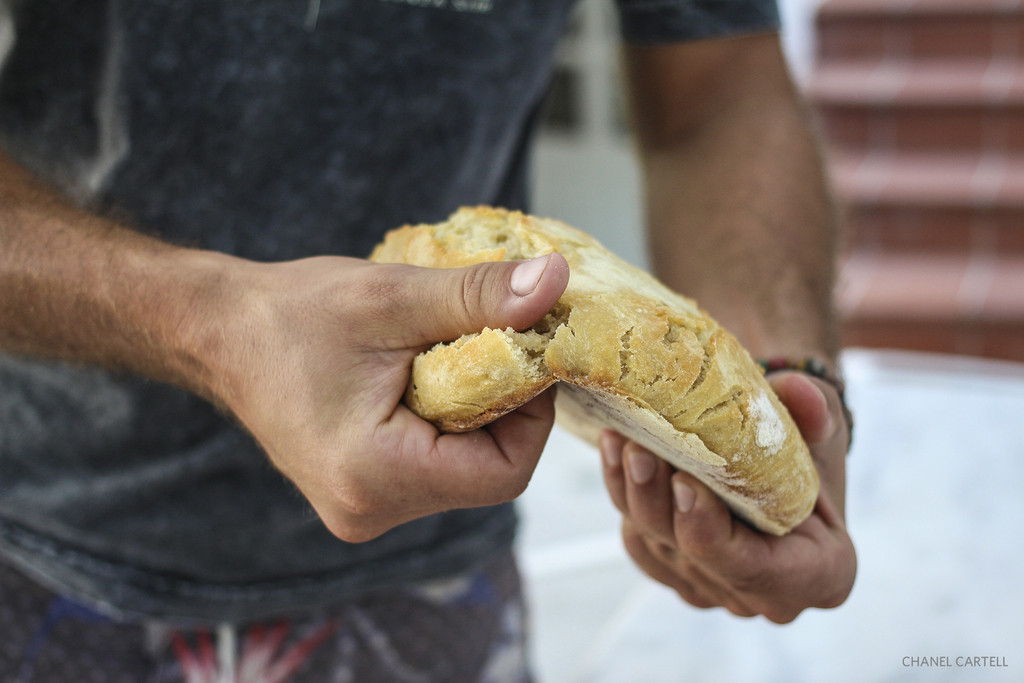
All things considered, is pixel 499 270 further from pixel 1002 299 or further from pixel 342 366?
pixel 1002 299

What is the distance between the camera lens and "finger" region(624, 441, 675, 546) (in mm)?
897

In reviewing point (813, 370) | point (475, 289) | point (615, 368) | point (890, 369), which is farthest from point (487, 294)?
point (890, 369)

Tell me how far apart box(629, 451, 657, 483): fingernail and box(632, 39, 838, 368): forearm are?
0.43 m

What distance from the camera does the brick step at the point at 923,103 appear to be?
3.79 meters

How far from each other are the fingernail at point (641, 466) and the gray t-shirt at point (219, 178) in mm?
456

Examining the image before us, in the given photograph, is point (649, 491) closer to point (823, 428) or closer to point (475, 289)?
point (823, 428)

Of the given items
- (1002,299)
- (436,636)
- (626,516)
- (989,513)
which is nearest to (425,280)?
(626,516)

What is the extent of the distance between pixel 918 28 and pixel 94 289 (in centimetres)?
419

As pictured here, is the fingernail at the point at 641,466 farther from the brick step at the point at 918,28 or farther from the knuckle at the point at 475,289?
the brick step at the point at 918,28

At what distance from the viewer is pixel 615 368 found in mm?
655

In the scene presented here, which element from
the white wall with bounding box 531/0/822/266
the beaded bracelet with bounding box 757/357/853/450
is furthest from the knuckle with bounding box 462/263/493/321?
the white wall with bounding box 531/0/822/266

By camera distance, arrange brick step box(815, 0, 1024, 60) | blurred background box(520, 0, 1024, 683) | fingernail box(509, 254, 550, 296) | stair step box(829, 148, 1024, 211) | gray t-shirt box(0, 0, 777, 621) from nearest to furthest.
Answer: fingernail box(509, 254, 550, 296) → gray t-shirt box(0, 0, 777, 621) → blurred background box(520, 0, 1024, 683) → stair step box(829, 148, 1024, 211) → brick step box(815, 0, 1024, 60)

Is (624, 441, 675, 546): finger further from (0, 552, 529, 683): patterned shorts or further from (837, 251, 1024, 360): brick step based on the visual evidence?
(837, 251, 1024, 360): brick step

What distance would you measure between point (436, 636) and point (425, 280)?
0.86m
